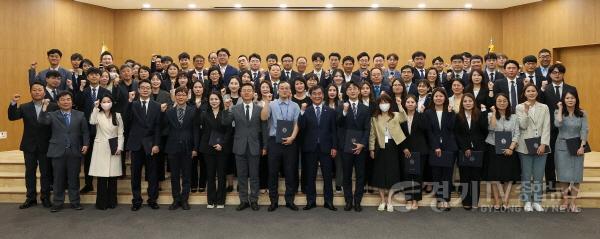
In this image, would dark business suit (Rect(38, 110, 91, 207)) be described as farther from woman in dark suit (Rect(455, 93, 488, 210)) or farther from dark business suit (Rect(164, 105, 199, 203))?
woman in dark suit (Rect(455, 93, 488, 210))

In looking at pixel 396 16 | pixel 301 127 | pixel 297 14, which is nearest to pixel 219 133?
pixel 301 127

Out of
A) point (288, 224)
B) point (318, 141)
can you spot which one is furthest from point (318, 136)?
point (288, 224)

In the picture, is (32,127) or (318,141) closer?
(318,141)

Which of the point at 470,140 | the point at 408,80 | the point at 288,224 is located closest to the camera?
the point at 288,224

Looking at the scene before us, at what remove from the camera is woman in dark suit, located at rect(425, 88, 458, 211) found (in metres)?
5.12

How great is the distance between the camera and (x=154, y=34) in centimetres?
1116

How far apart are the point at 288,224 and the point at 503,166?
2846 millimetres

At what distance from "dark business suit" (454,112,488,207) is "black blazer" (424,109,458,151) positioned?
91 mm

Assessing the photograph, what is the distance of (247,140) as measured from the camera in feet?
17.1

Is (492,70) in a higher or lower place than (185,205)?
higher

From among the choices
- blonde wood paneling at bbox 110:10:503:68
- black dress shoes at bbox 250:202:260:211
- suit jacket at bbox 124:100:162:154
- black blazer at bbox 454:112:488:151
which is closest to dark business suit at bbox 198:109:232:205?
black dress shoes at bbox 250:202:260:211

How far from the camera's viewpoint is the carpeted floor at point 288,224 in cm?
428

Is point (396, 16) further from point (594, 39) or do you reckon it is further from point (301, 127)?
point (301, 127)

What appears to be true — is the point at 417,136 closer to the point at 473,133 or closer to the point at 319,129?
the point at 473,133
